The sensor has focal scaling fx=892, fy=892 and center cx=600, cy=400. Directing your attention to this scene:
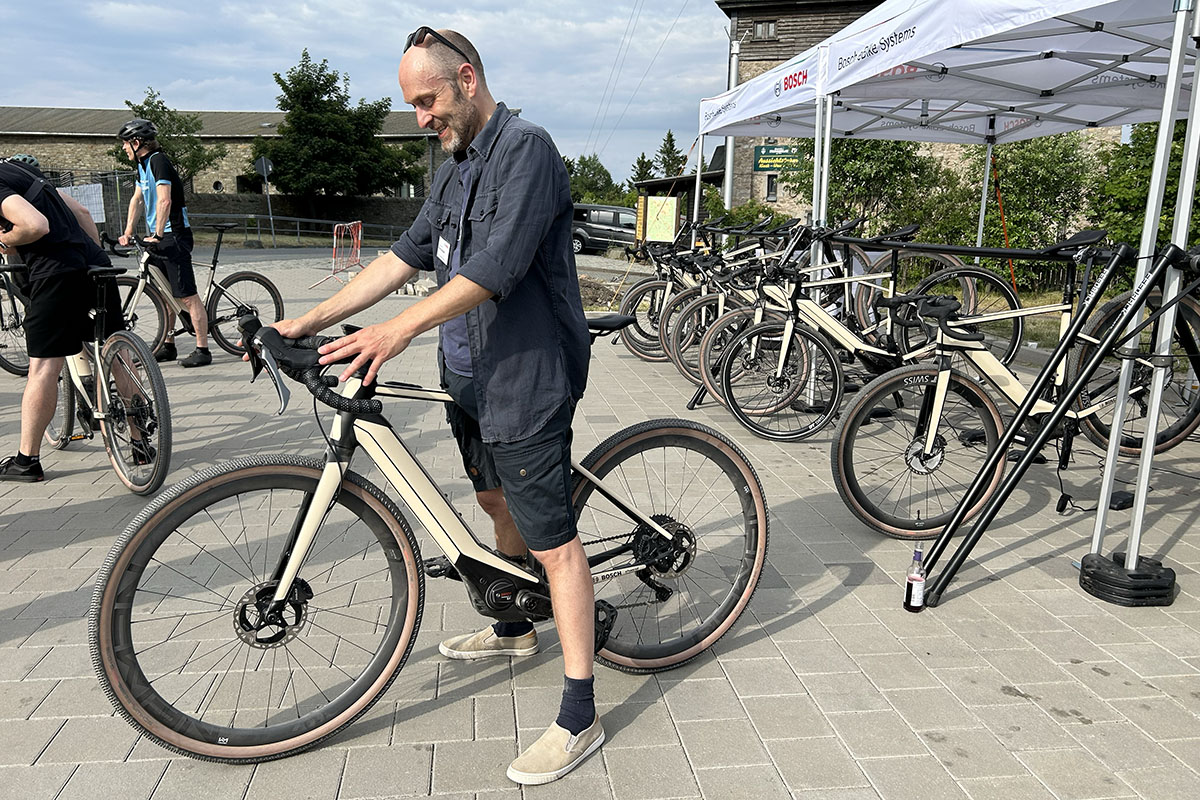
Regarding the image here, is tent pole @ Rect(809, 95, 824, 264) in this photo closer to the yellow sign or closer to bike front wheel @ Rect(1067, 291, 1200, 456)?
bike front wheel @ Rect(1067, 291, 1200, 456)

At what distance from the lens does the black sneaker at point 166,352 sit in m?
8.28

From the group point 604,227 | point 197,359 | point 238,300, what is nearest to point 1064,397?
point 197,359

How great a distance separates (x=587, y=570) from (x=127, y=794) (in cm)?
133

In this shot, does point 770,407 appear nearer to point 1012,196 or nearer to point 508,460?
point 508,460

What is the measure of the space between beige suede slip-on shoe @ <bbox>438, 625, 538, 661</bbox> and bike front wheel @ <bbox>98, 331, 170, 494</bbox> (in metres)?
2.38

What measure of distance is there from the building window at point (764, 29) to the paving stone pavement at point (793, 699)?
38143 millimetres

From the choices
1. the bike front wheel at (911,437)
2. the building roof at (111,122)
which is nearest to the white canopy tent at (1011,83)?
the bike front wheel at (911,437)

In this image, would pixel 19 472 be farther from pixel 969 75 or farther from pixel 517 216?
pixel 969 75

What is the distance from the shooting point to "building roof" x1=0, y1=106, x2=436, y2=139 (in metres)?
53.8

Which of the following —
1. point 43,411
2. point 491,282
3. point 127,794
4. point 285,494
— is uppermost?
point 491,282

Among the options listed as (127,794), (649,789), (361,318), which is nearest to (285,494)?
(127,794)

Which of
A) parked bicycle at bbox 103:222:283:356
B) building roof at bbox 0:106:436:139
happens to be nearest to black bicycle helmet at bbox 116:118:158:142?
parked bicycle at bbox 103:222:283:356

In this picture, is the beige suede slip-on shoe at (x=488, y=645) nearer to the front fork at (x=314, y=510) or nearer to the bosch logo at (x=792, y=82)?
the front fork at (x=314, y=510)

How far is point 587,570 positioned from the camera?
8.23 ft
